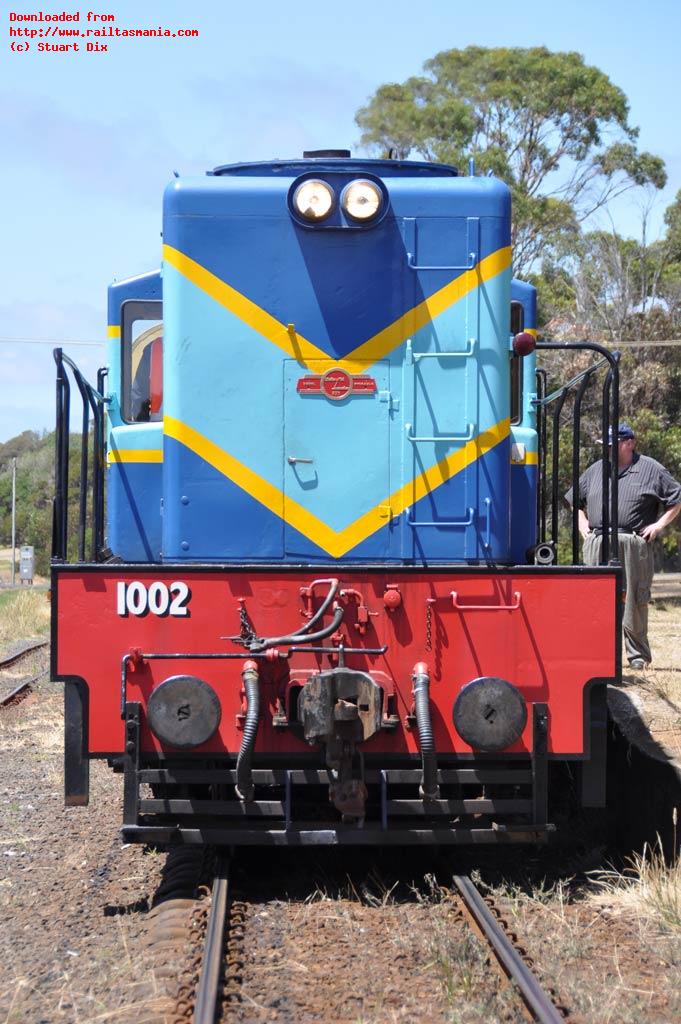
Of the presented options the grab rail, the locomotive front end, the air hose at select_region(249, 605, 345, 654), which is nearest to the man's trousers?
the locomotive front end

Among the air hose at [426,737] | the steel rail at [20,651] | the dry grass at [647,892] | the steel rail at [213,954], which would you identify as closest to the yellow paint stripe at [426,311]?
the air hose at [426,737]

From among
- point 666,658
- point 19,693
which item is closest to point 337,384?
point 666,658

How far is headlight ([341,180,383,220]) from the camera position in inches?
210

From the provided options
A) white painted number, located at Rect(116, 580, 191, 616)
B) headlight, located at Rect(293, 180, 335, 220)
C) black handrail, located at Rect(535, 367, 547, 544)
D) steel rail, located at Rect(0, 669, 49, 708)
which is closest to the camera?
white painted number, located at Rect(116, 580, 191, 616)

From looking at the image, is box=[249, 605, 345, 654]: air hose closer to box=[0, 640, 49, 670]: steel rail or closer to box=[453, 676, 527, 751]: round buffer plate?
box=[453, 676, 527, 751]: round buffer plate

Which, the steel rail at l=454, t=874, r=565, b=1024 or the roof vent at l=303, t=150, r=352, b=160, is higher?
the roof vent at l=303, t=150, r=352, b=160

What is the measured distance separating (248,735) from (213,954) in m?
0.90

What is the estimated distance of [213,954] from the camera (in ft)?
13.7

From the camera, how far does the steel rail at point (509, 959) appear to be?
3725mm

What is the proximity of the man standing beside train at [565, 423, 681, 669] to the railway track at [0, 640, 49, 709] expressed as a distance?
19.3 ft

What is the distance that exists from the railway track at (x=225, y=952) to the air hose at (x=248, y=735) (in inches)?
17.8

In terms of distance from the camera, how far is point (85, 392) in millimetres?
5777

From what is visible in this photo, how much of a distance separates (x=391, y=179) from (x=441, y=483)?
148cm

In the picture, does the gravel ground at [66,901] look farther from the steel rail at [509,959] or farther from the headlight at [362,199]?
the headlight at [362,199]
